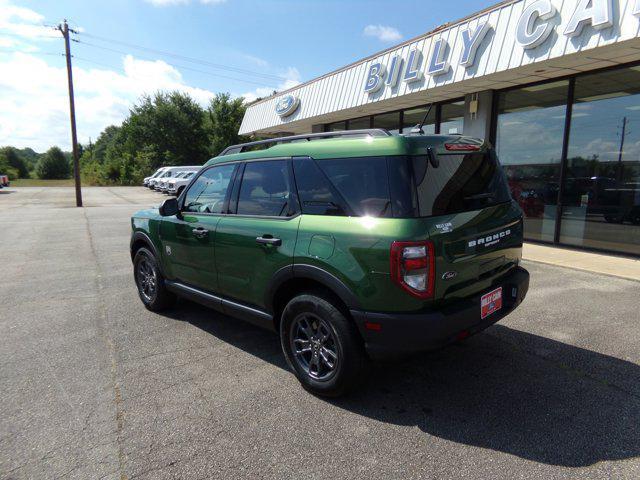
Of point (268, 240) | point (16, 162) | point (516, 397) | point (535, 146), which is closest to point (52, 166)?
point (16, 162)

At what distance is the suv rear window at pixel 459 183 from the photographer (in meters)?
2.63

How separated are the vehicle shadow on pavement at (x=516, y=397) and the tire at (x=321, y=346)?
0.70 feet

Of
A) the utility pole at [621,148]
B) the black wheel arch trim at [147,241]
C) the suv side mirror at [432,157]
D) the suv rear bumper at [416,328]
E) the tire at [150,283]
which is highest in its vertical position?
the utility pole at [621,148]

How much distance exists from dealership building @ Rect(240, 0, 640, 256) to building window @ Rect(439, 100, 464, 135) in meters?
0.03

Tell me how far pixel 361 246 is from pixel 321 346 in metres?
0.85

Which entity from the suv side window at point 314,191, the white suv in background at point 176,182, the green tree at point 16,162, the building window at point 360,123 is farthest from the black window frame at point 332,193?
the green tree at point 16,162

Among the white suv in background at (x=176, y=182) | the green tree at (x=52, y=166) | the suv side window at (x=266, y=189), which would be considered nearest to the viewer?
the suv side window at (x=266, y=189)

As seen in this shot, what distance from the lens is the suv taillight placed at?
2.47 metres

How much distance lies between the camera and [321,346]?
2.97 metres

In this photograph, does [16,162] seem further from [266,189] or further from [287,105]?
[266,189]

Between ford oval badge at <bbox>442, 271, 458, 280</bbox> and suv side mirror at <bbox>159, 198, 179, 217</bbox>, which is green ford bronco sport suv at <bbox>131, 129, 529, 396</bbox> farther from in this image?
→ suv side mirror at <bbox>159, 198, 179, 217</bbox>

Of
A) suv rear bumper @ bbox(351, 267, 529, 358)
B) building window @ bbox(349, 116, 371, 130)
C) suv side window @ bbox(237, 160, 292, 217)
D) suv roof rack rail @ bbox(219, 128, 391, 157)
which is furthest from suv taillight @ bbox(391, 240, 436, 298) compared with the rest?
building window @ bbox(349, 116, 371, 130)

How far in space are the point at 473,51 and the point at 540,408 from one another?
6976 millimetres

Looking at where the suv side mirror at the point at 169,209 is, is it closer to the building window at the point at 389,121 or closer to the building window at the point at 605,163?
the building window at the point at 605,163
